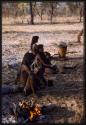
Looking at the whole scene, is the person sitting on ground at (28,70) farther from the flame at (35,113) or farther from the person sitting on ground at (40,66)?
the flame at (35,113)

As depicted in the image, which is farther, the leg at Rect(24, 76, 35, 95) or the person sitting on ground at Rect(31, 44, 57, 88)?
the person sitting on ground at Rect(31, 44, 57, 88)

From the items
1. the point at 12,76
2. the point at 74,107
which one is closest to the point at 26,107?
the point at 74,107

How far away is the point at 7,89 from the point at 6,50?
433 cm

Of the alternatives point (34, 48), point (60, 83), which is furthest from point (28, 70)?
point (60, 83)

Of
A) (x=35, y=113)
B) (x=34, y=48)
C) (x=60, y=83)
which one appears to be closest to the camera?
(x=35, y=113)

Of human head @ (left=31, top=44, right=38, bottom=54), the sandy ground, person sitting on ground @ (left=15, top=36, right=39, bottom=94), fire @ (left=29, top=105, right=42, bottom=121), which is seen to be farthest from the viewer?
human head @ (left=31, top=44, right=38, bottom=54)

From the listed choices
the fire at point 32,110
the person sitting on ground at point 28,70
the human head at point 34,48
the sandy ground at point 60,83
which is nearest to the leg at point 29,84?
the person sitting on ground at point 28,70

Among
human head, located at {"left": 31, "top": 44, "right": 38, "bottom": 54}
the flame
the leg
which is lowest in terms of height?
the flame

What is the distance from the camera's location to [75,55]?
9.98 m

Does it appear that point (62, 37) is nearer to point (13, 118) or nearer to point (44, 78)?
point (44, 78)

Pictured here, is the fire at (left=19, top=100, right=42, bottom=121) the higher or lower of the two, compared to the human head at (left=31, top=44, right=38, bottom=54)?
lower

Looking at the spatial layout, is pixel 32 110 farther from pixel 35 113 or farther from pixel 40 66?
pixel 40 66

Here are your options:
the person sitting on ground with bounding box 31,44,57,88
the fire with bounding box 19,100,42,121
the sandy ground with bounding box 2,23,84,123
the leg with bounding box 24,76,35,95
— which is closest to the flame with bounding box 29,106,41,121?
the fire with bounding box 19,100,42,121

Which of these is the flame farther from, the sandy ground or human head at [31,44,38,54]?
human head at [31,44,38,54]
